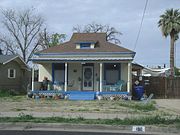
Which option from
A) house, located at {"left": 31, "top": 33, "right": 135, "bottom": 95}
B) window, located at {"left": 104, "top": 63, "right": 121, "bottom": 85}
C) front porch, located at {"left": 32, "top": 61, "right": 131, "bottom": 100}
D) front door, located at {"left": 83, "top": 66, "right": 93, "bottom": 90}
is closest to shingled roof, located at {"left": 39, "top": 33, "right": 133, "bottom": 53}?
house, located at {"left": 31, "top": 33, "right": 135, "bottom": 95}

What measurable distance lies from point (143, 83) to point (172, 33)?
18.5 metres

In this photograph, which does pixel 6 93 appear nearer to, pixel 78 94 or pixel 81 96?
pixel 78 94

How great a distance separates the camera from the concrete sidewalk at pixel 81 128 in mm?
13703

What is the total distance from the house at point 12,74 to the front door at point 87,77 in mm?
9105

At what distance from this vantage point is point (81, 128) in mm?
14203

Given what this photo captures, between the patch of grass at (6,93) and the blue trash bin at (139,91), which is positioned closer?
the blue trash bin at (139,91)

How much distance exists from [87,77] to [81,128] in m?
20.3

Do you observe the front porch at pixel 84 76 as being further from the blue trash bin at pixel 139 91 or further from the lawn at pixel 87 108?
the lawn at pixel 87 108

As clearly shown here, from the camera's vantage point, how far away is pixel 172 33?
52938mm

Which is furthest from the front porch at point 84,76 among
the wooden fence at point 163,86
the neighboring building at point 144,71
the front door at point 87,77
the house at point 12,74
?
the neighboring building at point 144,71

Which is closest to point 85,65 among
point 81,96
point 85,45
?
point 85,45

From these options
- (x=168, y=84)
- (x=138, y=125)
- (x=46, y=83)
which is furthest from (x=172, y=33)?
(x=138, y=125)

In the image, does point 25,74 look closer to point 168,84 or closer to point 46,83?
point 46,83

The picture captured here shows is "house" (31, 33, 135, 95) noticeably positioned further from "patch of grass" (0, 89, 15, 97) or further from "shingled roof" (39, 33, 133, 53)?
"patch of grass" (0, 89, 15, 97)
